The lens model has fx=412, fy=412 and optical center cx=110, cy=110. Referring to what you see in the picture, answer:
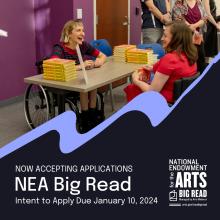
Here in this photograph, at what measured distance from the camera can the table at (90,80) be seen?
310 centimetres

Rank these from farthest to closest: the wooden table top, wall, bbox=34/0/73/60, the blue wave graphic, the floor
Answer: wall, bbox=34/0/73/60
the floor
the wooden table top
the blue wave graphic

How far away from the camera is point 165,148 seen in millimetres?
1794

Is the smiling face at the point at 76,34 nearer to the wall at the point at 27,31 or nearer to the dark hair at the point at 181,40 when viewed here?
the dark hair at the point at 181,40

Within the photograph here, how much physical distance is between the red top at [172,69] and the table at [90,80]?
1.68ft

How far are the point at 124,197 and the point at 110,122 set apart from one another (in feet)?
1.14

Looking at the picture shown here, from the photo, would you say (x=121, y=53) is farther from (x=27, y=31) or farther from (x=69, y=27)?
(x=27, y=31)

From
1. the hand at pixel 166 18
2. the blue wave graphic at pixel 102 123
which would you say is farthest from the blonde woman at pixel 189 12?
the blue wave graphic at pixel 102 123

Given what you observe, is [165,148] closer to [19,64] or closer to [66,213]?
[66,213]

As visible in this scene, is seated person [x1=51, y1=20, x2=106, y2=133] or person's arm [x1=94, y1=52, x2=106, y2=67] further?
person's arm [x1=94, y1=52, x2=106, y2=67]

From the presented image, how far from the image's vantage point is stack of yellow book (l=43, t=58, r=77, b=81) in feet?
10.5

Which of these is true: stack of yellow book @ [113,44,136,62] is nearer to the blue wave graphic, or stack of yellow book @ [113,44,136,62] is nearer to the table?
the table

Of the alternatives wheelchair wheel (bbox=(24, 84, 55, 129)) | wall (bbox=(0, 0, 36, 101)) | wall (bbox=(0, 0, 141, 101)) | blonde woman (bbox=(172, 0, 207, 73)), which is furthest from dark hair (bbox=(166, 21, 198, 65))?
wall (bbox=(0, 0, 36, 101))

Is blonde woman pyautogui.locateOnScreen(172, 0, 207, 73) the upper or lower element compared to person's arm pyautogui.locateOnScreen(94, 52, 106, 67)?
upper

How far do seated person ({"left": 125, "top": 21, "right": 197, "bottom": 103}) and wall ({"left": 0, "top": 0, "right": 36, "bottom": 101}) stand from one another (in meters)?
2.50
